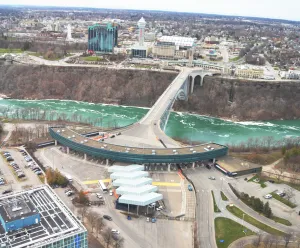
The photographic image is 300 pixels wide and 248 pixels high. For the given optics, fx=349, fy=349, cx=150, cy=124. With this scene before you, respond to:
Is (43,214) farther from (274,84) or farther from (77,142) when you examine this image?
(274,84)

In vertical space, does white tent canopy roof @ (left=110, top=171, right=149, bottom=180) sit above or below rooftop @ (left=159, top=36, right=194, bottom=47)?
below

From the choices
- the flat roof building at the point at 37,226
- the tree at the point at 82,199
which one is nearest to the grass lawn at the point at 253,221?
the tree at the point at 82,199

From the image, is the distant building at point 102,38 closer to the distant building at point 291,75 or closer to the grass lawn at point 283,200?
the distant building at point 291,75

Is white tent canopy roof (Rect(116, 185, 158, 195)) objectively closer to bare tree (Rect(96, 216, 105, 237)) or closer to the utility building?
bare tree (Rect(96, 216, 105, 237))

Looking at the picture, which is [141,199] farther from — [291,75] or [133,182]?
[291,75]

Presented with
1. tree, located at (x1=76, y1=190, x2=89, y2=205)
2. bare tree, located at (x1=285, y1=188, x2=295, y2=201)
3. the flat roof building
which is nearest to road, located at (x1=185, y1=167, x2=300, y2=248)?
bare tree, located at (x1=285, y1=188, x2=295, y2=201)

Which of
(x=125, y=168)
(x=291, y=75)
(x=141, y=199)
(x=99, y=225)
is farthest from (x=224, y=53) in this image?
(x=99, y=225)
